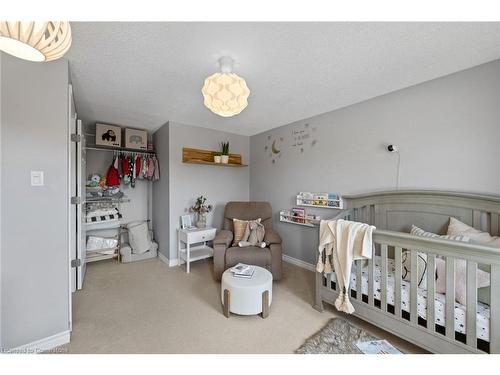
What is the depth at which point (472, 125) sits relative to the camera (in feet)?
5.74

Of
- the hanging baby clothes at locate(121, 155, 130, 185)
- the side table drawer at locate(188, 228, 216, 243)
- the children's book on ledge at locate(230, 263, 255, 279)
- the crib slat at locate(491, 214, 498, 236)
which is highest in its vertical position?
the hanging baby clothes at locate(121, 155, 130, 185)

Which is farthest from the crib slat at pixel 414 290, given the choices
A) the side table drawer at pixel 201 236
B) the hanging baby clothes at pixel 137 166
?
the hanging baby clothes at pixel 137 166

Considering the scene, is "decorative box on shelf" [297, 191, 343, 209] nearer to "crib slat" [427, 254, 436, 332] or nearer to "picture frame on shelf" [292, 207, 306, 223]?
"picture frame on shelf" [292, 207, 306, 223]

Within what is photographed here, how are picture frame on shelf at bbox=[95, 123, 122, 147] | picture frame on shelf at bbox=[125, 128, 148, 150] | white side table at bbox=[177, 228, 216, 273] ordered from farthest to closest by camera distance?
picture frame on shelf at bbox=[125, 128, 148, 150], picture frame on shelf at bbox=[95, 123, 122, 147], white side table at bbox=[177, 228, 216, 273]

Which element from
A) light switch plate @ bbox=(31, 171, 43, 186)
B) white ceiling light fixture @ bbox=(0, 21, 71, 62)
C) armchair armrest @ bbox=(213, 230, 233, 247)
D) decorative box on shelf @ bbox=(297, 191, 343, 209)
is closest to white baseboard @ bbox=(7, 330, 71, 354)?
light switch plate @ bbox=(31, 171, 43, 186)

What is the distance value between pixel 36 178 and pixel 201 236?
1.95 m

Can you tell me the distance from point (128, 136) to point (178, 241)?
6.10ft

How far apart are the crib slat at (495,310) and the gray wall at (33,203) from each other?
9.39 feet

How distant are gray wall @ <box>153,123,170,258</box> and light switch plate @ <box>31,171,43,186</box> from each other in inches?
66.4

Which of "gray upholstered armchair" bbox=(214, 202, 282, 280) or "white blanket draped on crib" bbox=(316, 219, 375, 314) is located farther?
"gray upholstered armchair" bbox=(214, 202, 282, 280)

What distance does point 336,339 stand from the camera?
1.63 m

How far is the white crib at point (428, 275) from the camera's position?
1235 millimetres

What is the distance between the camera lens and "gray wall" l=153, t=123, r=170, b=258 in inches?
126
